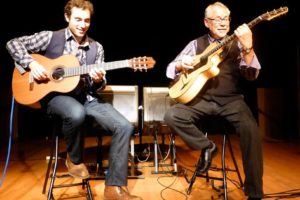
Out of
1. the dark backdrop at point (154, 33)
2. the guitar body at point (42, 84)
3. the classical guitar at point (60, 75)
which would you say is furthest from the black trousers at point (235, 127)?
the dark backdrop at point (154, 33)

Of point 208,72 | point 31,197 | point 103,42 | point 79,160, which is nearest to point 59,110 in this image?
point 79,160

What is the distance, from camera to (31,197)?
8.09 feet

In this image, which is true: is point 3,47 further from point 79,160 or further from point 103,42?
point 79,160

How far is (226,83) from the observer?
249 centimetres

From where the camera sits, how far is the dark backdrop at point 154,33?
5352 millimetres

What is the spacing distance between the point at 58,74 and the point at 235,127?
1.53 m

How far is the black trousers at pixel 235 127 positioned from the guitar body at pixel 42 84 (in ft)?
2.94

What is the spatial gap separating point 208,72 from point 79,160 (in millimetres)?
1275

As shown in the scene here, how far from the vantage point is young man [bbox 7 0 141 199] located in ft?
7.18

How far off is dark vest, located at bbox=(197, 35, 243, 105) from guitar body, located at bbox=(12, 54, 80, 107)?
3.80ft

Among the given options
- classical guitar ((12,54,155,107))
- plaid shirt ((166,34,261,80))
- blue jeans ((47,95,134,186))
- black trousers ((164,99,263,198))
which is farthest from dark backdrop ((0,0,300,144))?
blue jeans ((47,95,134,186))

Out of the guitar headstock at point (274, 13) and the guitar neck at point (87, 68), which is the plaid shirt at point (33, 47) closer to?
the guitar neck at point (87, 68)

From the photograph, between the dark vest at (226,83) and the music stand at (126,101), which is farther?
the music stand at (126,101)

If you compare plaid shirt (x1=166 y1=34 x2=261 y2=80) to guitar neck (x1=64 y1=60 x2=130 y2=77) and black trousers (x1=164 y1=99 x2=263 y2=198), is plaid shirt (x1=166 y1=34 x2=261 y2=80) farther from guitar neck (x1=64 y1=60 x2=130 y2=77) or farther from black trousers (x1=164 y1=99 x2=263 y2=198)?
guitar neck (x1=64 y1=60 x2=130 y2=77)
